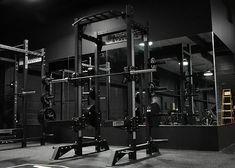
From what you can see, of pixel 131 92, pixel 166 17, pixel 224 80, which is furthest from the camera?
pixel 224 80

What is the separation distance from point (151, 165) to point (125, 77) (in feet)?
4.34

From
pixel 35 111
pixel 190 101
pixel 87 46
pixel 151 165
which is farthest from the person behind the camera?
pixel 35 111

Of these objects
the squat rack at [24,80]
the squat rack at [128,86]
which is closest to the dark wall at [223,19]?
the squat rack at [128,86]

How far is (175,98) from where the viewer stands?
215 inches

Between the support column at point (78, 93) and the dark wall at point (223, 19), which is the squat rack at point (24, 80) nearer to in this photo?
the support column at point (78, 93)

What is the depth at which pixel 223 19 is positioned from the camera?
20.9 ft

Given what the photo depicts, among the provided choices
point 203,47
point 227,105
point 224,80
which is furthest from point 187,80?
point 227,105

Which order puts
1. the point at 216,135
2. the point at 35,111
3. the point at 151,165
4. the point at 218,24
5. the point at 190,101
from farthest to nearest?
the point at 35,111
the point at 218,24
the point at 190,101
the point at 216,135
the point at 151,165

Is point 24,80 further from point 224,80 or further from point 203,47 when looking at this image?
point 224,80

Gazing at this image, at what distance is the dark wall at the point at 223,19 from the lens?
5512 millimetres

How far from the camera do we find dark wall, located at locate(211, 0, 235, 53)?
551 centimetres

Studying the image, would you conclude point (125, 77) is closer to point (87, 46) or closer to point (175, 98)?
point (175, 98)

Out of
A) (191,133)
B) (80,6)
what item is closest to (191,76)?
(191,133)

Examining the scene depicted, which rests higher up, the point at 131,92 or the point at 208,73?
the point at 208,73
